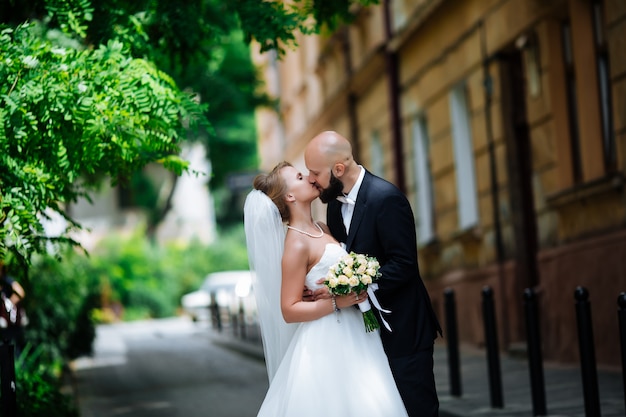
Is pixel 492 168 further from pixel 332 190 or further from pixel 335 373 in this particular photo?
pixel 335 373

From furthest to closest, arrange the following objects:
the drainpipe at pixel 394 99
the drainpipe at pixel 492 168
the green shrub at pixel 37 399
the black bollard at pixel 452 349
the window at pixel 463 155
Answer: the drainpipe at pixel 394 99 < the window at pixel 463 155 < the drainpipe at pixel 492 168 < the black bollard at pixel 452 349 < the green shrub at pixel 37 399

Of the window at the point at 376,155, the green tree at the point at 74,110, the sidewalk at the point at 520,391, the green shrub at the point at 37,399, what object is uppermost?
the window at the point at 376,155

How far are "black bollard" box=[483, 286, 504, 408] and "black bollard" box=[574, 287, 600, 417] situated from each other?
6.84 feet

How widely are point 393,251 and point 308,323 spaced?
0.60 m

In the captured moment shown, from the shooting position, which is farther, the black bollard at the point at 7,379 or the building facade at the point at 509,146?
the building facade at the point at 509,146

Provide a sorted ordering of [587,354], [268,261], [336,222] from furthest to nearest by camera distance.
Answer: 1. [587,354]
2. [336,222]
3. [268,261]

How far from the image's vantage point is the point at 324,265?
6223 millimetres

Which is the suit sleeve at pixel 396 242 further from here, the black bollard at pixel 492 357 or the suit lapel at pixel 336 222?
the black bollard at pixel 492 357

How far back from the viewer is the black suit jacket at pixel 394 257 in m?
6.14

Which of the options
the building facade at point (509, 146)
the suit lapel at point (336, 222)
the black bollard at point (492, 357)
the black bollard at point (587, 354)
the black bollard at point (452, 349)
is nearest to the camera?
the suit lapel at point (336, 222)

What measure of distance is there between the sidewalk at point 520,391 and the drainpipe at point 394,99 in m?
6.91

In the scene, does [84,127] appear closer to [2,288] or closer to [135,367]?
[2,288]

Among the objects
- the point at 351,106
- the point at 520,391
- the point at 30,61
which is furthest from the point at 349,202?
the point at 351,106

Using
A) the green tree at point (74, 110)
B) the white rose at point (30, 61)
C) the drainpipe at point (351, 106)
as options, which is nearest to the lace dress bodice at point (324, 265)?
the green tree at point (74, 110)
